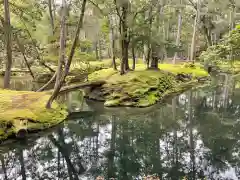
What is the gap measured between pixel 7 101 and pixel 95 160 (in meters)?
7.07

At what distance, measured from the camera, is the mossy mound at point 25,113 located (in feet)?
39.5

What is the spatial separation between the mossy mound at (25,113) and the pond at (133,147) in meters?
0.54

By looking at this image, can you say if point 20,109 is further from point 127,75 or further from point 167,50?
point 167,50

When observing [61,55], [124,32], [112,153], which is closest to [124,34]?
[124,32]

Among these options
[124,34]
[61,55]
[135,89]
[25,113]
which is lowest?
[25,113]

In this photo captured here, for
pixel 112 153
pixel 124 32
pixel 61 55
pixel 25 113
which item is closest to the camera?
pixel 112 153

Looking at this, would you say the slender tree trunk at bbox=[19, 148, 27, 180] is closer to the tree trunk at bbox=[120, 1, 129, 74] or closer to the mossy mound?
the mossy mound

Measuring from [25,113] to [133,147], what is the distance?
563 centimetres

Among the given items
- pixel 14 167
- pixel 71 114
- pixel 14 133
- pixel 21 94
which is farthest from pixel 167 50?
pixel 14 167

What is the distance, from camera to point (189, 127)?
44.3 ft

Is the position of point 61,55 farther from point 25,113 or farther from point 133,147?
point 133,147

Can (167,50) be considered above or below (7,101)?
above

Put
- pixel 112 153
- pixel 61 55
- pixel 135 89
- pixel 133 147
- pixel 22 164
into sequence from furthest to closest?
pixel 135 89, pixel 61 55, pixel 133 147, pixel 112 153, pixel 22 164

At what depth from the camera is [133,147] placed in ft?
36.2
